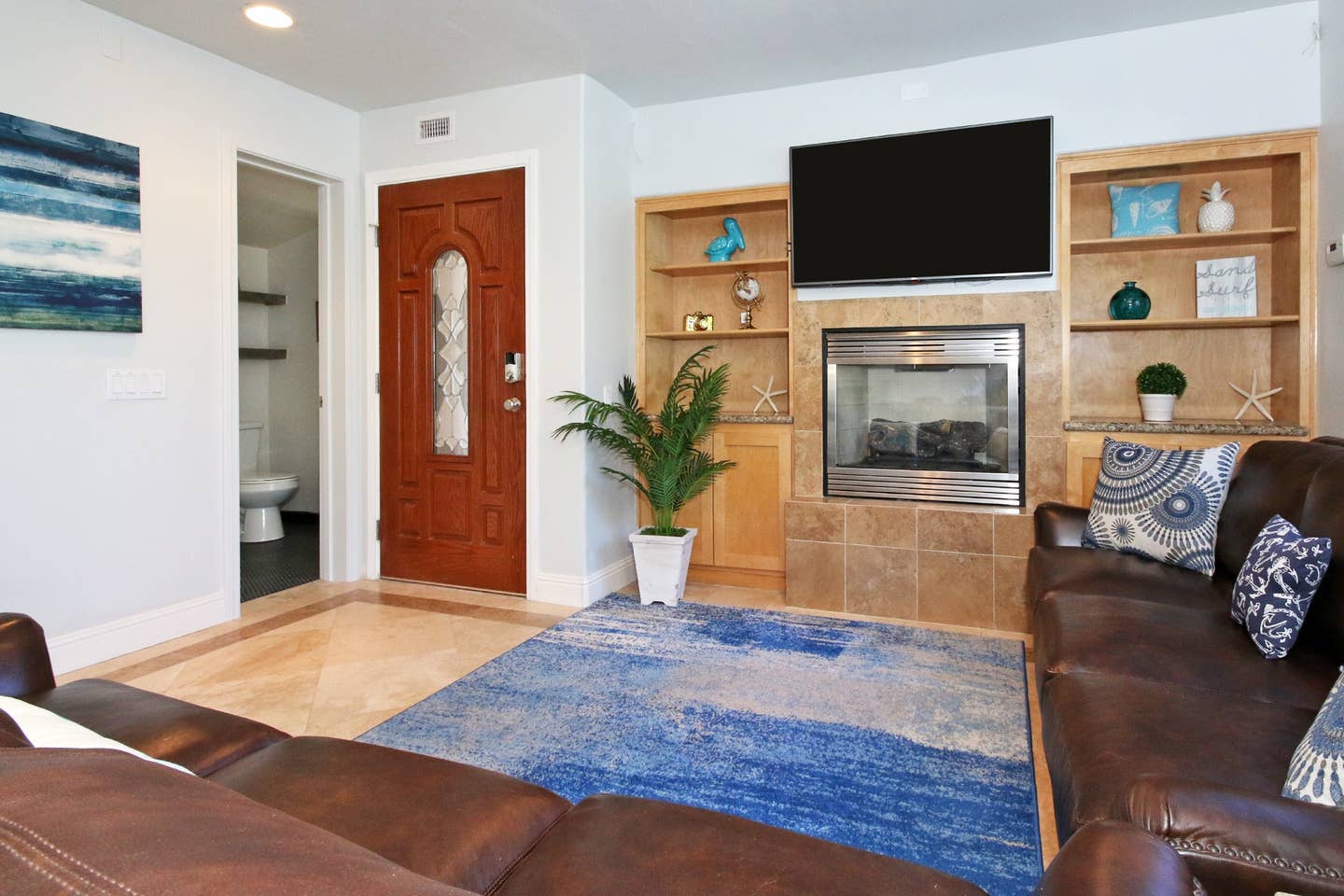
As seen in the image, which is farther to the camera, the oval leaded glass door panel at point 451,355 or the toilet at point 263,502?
the toilet at point 263,502

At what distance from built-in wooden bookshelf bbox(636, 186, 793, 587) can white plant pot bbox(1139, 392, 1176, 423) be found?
161 centimetres

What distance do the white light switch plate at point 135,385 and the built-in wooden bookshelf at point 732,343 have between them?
2219 millimetres

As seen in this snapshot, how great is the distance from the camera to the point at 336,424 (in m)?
4.39

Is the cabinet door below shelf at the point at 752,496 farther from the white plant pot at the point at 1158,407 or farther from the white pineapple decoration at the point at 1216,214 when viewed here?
the white pineapple decoration at the point at 1216,214

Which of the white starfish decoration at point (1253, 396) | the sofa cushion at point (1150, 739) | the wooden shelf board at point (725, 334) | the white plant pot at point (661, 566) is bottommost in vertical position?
the white plant pot at point (661, 566)

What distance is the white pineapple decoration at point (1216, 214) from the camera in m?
3.46

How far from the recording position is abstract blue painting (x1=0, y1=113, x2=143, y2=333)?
2830mm

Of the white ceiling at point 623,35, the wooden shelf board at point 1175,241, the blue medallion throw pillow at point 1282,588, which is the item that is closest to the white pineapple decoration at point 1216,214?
the wooden shelf board at point 1175,241

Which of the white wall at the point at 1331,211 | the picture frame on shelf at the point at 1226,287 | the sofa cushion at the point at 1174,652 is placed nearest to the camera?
the sofa cushion at the point at 1174,652

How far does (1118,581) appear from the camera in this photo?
245 centimetres

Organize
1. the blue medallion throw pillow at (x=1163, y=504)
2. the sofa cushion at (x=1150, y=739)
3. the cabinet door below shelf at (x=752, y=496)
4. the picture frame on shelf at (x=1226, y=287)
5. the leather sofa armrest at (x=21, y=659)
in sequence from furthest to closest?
the cabinet door below shelf at (x=752, y=496), the picture frame on shelf at (x=1226, y=287), the blue medallion throw pillow at (x=1163, y=504), the leather sofa armrest at (x=21, y=659), the sofa cushion at (x=1150, y=739)

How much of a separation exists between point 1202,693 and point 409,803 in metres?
1.47

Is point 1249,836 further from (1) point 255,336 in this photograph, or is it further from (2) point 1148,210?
(1) point 255,336

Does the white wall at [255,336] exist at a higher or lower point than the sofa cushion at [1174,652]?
higher
